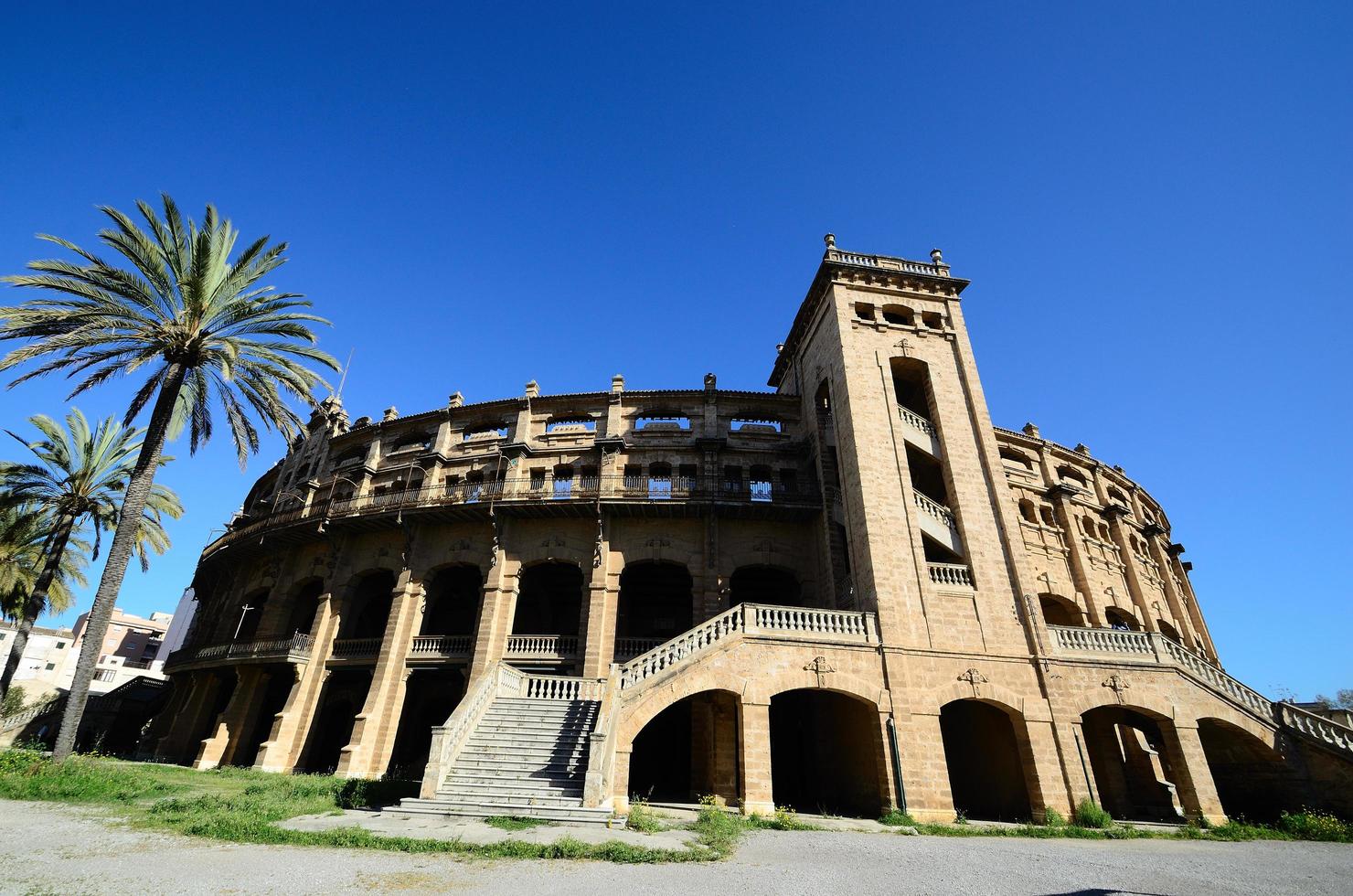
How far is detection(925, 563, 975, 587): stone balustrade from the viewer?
18.0 metres

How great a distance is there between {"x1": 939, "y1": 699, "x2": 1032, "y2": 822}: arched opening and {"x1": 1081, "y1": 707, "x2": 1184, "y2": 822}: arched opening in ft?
8.57

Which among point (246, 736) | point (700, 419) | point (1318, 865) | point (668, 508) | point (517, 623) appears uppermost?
point (700, 419)

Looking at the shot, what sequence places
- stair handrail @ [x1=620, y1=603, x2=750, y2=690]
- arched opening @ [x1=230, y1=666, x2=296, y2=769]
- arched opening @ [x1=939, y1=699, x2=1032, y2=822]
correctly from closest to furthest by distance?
stair handrail @ [x1=620, y1=603, x2=750, y2=690]
arched opening @ [x1=939, y1=699, x2=1032, y2=822]
arched opening @ [x1=230, y1=666, x2=296, y2=769]

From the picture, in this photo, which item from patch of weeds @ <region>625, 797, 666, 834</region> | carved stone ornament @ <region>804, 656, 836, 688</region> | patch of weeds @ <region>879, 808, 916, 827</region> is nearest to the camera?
patch of weeds @ <region>625, 797, 666, 834</region>

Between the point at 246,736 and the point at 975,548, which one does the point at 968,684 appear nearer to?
the point at 975,548

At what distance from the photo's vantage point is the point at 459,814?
459 inches

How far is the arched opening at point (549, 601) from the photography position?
26672mm

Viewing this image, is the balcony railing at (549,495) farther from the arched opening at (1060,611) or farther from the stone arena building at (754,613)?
the arched opening at (1060,611)

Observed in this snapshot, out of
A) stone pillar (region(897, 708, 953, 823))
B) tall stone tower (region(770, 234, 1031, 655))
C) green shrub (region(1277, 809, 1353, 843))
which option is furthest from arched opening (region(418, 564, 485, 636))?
green shrub (region(1277, 809, 1353, 843))

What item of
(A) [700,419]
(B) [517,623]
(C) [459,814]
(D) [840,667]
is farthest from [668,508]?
(C) [459,814]

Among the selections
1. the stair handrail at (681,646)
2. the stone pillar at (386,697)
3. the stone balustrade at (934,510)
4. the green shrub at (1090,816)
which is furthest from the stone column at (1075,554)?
the stone pillar at (386,697)

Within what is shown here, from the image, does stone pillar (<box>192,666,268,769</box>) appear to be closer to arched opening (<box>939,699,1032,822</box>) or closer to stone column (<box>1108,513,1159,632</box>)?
arched opening (<box>939,699,1032,822</box>)

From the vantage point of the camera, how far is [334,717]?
26.6 meters

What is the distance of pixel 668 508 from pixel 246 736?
20.2 meters
